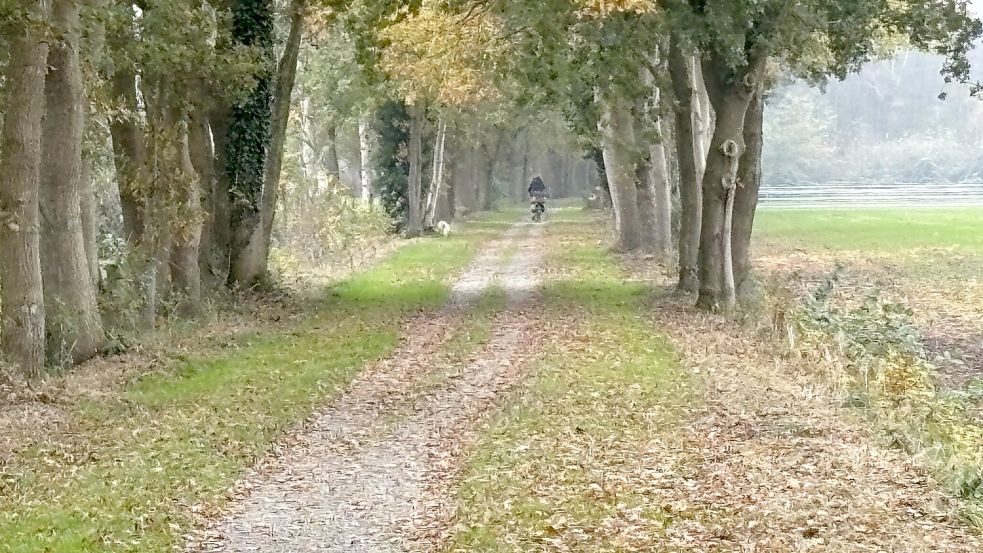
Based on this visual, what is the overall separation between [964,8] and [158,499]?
14293 mm

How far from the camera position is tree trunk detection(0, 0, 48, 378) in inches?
482

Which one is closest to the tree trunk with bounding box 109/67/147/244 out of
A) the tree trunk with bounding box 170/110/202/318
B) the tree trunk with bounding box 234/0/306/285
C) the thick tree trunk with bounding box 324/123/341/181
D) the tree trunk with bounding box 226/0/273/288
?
the tree trunk with bounding box 170/110/202/318

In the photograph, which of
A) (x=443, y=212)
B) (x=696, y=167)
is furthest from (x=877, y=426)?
(x=443, y=212)

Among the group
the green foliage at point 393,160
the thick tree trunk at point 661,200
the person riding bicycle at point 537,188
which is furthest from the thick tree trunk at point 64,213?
the person riding bicycle at point 537,188

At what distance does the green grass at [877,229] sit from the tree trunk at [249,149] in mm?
19730

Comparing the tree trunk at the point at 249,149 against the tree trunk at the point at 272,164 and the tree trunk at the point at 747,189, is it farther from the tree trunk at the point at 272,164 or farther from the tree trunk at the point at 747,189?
the tree trunk at the point at 747,189

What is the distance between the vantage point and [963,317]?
19.8m

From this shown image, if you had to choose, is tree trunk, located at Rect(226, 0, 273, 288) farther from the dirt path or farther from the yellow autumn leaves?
the dirt path

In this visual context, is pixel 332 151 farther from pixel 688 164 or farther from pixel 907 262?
pixel 688 164

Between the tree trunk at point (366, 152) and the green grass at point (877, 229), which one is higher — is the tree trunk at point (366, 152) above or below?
above

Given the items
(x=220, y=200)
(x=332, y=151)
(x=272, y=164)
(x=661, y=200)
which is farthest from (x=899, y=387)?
(x=332, y=151)

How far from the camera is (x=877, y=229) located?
4319 centimetres

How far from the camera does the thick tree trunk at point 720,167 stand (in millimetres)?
18359

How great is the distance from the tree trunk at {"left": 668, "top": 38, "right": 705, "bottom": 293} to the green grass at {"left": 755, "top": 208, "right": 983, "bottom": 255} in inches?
527
